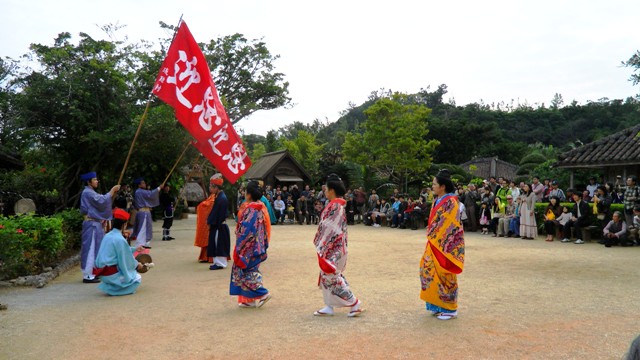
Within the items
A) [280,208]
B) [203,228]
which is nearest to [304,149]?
[280,208]

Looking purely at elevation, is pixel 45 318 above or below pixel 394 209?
below

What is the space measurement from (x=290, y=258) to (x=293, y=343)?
18.9 ft

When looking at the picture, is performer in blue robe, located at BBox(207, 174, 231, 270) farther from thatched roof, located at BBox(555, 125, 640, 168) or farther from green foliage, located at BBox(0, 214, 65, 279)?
thatched roof, located at BBox(555, 125, 640, 168)

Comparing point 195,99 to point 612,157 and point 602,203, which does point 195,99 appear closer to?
point 602,203

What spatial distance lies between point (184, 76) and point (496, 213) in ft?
36.6

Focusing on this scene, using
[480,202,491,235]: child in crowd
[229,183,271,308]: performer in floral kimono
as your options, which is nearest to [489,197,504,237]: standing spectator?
[480,202,491,235]: child in crowd

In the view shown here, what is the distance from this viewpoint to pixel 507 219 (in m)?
14.8

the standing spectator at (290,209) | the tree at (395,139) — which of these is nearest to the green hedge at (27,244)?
the standing spectator at (290,209)

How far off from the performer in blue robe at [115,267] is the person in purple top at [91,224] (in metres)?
1.01

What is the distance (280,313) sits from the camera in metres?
5.74

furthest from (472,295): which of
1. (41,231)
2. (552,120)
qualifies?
(552,120)

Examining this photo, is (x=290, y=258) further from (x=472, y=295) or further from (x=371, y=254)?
(x=472, y=295)

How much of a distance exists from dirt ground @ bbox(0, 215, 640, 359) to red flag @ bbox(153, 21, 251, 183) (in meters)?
2.08

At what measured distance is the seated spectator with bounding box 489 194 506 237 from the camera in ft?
50.4
